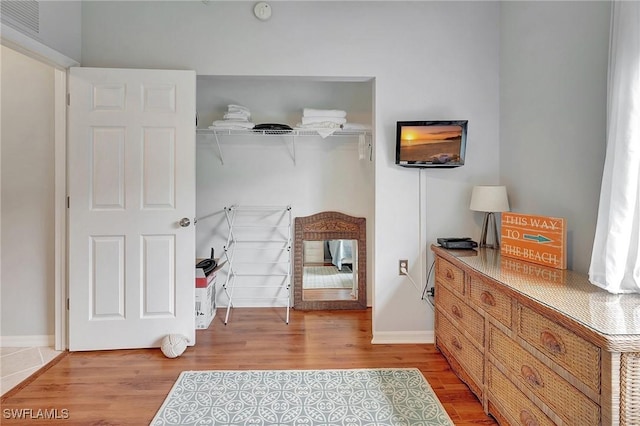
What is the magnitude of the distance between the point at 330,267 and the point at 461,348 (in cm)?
154

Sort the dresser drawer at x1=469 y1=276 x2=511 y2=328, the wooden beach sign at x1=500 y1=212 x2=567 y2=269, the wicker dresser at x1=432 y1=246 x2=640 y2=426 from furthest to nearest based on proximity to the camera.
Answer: the wooden beach sign at x1=500 y1=212 x2=567 y2=269, the dresser drawer at x1=469 y1=276 x2=511 y2=328, the wicker dresser at x1=432 y1=246 x2=640 y2=426

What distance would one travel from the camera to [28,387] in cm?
199

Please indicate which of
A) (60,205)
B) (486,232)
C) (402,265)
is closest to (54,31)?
(60,205)

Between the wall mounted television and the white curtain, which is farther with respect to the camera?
the wall mounted television

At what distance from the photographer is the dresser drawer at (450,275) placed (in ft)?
6.81

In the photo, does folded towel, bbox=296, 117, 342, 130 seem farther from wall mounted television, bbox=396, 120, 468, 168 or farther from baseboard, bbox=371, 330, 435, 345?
baseboard, bbox=371, 330, 435, 345

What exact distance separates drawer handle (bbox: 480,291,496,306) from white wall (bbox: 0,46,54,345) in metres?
3.04

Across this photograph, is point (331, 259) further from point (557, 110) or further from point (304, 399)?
point (557, 110)

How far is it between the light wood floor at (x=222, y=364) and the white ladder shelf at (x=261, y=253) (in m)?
0.32

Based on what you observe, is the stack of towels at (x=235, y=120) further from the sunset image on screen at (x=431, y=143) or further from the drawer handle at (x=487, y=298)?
the drawer handle at (x=487, y=298)

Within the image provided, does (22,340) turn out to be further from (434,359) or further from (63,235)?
(434,359)

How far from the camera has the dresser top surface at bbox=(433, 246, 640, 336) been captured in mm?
1102

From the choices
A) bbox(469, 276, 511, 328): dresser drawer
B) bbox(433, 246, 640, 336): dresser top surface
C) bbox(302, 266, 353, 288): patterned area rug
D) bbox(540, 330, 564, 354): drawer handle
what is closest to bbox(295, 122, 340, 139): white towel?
bbox(302, 266, 353, 288): patterned area rug

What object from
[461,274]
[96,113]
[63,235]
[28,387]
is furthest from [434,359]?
[96,113]
